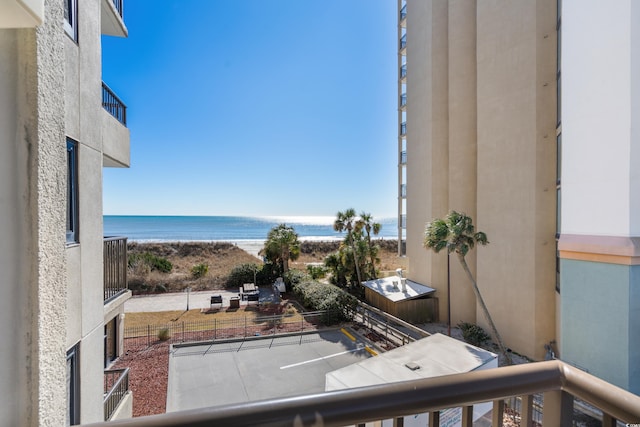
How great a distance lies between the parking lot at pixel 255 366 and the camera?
31.0 feet

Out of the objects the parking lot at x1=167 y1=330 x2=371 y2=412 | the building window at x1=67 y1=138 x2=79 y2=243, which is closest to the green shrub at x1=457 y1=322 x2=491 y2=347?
the parking lot at x1=167 y1=330 x2=371 y2=412

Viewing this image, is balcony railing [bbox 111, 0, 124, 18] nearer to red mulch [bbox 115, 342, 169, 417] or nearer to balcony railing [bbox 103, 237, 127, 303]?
balcony railing [bbox 103, 237, 127, 303]

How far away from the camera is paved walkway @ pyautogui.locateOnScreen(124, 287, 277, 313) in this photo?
1797 centimetres

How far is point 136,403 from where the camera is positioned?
860cm

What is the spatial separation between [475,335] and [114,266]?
1459 cm

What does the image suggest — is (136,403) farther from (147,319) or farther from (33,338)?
(33,338)

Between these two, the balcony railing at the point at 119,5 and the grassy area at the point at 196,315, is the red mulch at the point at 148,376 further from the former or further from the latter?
the balcony railing at the point at 119,5

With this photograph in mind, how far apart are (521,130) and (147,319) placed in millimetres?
19828

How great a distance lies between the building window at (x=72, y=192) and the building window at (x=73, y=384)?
4.24 ft

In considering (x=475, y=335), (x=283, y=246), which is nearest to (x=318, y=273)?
(x=283, y=246)

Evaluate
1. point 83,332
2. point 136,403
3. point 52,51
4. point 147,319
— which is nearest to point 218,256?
point 147,319

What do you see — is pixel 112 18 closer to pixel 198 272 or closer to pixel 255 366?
pixel 255 366

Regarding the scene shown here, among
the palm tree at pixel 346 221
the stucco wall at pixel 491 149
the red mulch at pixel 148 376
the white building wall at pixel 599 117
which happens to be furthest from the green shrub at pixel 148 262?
the white building wall at pixel 599 117

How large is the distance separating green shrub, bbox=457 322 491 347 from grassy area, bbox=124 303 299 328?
8444mm
